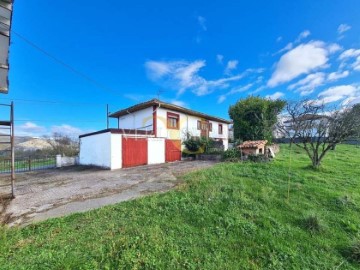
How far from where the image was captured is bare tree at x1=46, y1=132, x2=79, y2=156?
20344 mm

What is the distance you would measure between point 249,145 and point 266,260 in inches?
403

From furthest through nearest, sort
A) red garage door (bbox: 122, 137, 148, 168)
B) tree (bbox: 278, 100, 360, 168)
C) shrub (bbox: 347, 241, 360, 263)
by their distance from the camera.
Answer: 1. red garage door (bbox: 122, 137, 148, 168)
2. tree (bbox: 278, 100, 360, 168)
3. shrub (bbox: 347, 241, 360, 263)

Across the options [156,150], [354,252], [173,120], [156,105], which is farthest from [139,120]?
[354,252]

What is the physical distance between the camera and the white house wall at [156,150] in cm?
1426

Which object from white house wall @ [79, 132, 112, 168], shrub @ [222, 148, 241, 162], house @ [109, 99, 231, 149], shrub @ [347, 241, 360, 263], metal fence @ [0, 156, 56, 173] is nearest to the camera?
shrub @ [347, 241, 360, 263]

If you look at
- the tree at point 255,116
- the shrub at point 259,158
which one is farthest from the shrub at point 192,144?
the shrub at point 259,158

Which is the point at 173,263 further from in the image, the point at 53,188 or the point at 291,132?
the point at 291,132

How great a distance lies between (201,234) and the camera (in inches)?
159

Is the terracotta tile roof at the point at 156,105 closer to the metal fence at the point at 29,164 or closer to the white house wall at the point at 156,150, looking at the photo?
the white house wall at the point at 156,150

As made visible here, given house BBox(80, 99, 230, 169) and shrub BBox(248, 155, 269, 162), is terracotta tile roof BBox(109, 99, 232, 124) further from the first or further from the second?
shrub BBox(248, 155, 269, 162)

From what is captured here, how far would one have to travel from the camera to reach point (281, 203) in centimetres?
585

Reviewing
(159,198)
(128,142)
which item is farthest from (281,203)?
(128,142)

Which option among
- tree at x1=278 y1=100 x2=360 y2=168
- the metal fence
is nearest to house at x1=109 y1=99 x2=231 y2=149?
the metal fence

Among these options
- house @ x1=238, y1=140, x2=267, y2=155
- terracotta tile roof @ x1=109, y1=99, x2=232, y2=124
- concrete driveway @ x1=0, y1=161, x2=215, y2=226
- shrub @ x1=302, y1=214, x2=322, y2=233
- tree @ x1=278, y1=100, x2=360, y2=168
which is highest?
terracotta tile roof @ x1=109, y1=99, x2=232, y2=124
